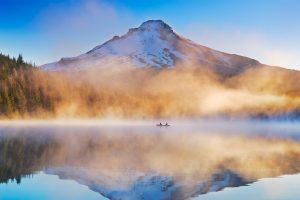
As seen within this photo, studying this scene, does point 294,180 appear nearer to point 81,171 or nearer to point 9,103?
point 81,171

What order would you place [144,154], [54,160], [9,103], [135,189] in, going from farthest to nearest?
[9,103] < [144,154] < [54,160] < [135,189]

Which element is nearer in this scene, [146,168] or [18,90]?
[146,168]

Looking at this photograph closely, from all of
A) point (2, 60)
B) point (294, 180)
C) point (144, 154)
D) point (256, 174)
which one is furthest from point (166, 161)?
point (2, 60)

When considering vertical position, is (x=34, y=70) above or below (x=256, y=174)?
above

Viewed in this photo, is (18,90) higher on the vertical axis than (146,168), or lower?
higher

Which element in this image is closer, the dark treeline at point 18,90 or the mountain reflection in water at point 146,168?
the mountain reflection in water at point 146,168

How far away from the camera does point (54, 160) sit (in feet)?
132

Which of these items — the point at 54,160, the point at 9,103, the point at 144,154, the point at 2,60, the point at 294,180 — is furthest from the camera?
the point at 2,60

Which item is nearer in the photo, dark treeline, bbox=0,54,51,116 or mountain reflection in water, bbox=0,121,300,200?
mountain reflection in water, bbox=0,121,300,200

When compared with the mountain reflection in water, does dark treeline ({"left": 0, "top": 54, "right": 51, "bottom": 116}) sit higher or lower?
higher

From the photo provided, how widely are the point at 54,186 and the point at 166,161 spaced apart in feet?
50.8

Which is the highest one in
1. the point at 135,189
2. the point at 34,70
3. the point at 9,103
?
the point at 34,70

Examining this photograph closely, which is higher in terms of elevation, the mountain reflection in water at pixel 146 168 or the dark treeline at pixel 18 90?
the dark treeline at pixel 18 90

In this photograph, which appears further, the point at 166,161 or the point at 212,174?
the point at 166,161
